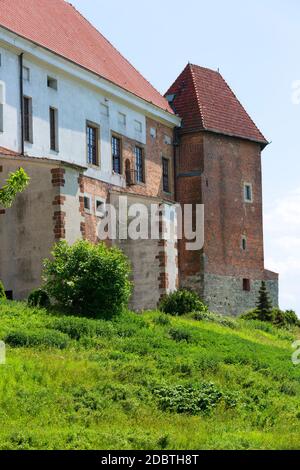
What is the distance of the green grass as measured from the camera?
20500 millimetres

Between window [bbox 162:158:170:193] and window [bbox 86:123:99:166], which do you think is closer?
window [bbox 86:123:99:166]

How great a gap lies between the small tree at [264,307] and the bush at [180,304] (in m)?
7.92

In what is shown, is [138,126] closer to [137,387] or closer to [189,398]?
[137,387]

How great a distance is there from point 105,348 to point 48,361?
131 inches

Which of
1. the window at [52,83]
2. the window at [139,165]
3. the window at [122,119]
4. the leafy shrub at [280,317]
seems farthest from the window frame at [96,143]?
the leafy shrub at [280,317]

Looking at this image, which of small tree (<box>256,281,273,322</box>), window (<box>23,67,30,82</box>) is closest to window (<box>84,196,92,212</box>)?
window (<box>23,67,30,82</box>)

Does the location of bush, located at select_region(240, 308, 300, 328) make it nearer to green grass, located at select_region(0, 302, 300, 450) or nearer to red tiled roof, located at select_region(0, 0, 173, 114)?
red tiled roof, located at select_region(0, 0, 173, 114)

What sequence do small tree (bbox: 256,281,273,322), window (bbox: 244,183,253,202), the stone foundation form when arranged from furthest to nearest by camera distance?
window (bbox: 244,183,253,202) → the stone foundation → small tree (bbox: 256,281,273,322)

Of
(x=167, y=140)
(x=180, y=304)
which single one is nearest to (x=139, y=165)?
(x=167, y=140)

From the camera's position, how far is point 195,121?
168 feet

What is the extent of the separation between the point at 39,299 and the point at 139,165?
16792 mm

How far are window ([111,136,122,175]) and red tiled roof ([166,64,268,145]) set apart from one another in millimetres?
5465

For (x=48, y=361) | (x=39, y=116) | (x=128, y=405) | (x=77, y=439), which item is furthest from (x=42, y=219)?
(x=77, y=439)

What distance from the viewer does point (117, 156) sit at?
46.7m
